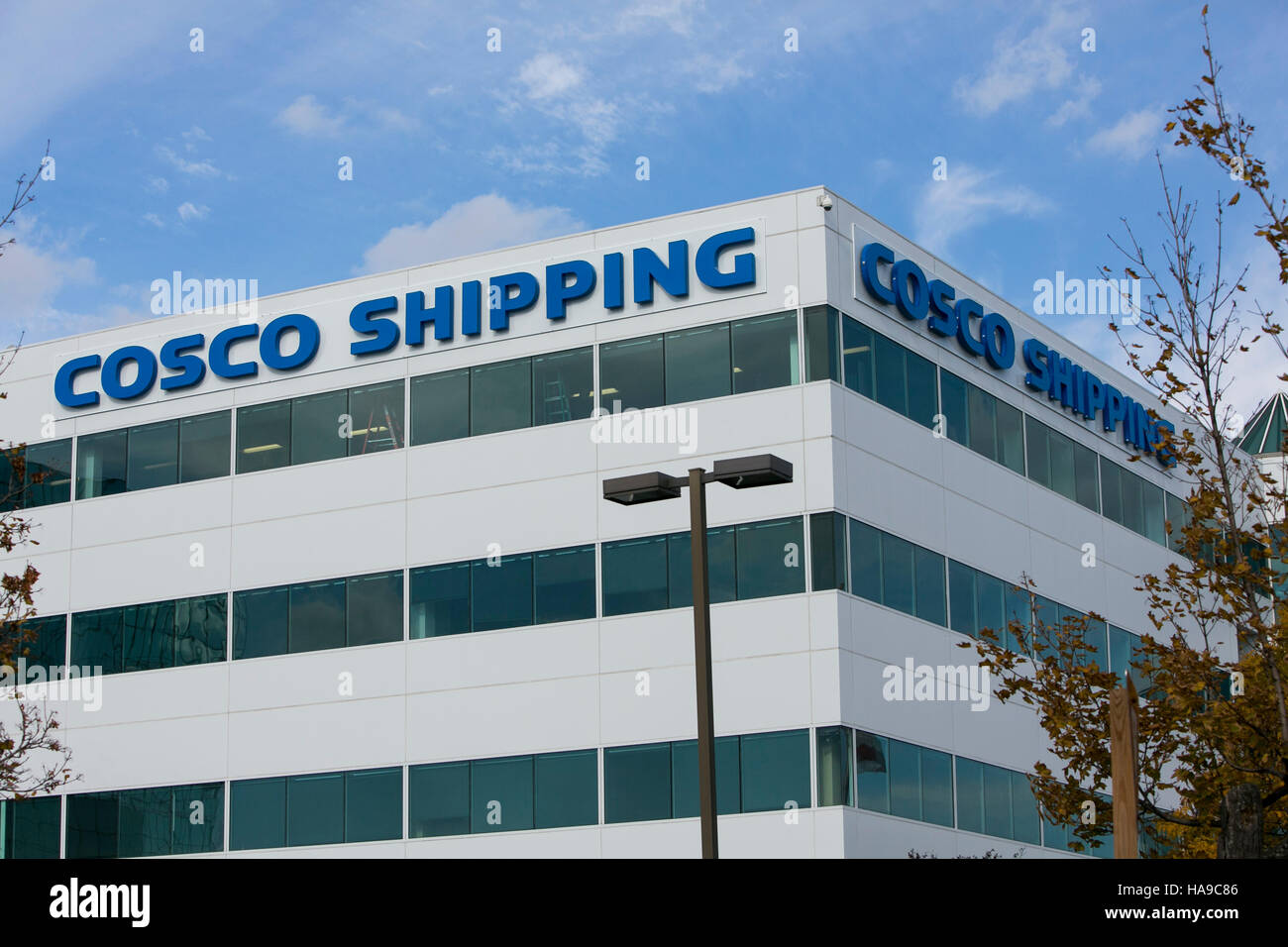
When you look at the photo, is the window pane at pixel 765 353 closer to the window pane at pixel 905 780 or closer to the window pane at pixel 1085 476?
the window pane at pixel 905 780

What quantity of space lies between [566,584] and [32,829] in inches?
609

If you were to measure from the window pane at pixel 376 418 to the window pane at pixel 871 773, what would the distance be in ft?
41.3

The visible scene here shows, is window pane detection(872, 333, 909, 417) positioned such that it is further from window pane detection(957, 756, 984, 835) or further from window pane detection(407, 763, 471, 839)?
window pane detection(407, 763, 471, 839)

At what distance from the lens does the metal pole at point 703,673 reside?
66.0 feet

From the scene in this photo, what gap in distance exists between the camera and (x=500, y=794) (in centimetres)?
3512

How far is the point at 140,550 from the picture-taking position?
133ft

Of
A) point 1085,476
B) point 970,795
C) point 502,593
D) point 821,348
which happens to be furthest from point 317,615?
point 1085,476

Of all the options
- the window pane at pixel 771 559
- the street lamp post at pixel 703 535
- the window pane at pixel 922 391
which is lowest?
the street lamp post at pixel 703 535

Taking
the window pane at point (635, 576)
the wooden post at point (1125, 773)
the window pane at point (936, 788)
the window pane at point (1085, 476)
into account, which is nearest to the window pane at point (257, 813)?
the window pane at point (635, 576)

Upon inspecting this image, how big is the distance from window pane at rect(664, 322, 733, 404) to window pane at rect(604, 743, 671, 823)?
7.38 meters

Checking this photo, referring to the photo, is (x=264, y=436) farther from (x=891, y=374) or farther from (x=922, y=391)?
(x=922, y=391)

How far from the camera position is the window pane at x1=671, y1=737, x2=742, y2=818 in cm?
3303

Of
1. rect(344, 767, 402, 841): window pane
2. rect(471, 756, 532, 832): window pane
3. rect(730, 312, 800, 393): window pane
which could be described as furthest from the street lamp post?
rect(344, 767, 402, 841): window pane
